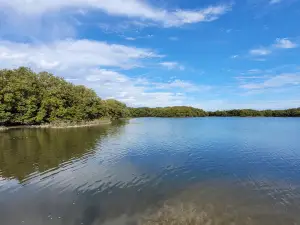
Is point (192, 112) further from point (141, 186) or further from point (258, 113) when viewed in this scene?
point (141, 186)

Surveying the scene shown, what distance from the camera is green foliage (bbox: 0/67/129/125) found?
Answer: 60656 millimetres

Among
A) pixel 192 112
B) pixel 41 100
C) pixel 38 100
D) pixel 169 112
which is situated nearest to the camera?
pixel 38 100

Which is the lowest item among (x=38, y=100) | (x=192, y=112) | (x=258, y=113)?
(x=258, y=113)

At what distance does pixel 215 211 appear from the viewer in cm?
1146

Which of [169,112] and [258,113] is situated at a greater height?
[169,112]

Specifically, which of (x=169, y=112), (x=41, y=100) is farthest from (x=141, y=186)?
(x=169, y=112)

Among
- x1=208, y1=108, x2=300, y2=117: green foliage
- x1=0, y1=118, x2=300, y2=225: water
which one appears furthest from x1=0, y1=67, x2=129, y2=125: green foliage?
x1=208, y1=108, x2=300, y2=117: green foliage

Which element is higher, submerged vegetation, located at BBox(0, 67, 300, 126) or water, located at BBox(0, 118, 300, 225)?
submerged vegetation, located at BBox(0, 67, 300, 126)

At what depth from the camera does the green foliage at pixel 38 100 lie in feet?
199

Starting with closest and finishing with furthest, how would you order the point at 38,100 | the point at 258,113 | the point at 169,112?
the point at 38,100 < the point at 258,113 < the point at 169,112

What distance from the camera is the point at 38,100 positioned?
221ft

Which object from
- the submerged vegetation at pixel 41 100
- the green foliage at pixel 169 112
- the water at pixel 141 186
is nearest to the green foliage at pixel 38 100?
the submerged vegetation at pixel 41 100

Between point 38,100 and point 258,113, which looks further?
point 258,113

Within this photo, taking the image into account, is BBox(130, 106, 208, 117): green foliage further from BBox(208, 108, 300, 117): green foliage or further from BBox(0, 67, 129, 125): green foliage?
BBox(0, 67, 129, 125): green foliage
